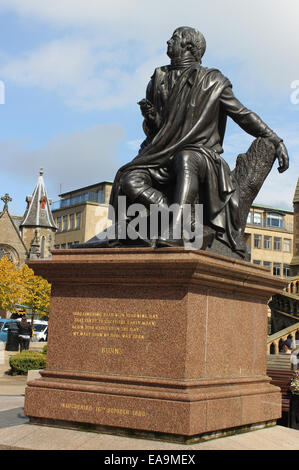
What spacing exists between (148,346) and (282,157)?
352cm

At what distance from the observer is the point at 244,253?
29.0 ft

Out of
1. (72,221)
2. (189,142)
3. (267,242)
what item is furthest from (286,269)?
(189,142)

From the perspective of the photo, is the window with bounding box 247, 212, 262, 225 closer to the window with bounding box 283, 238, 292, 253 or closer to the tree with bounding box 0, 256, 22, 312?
the window with bounding box 283, 238, 292, 253

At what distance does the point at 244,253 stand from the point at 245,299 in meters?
0.65

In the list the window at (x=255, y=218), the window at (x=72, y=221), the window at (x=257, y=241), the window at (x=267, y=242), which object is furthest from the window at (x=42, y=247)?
the window at (x=267, y=242)

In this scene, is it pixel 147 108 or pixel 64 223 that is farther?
pixel 64 223

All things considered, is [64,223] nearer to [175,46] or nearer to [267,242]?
[267,242]

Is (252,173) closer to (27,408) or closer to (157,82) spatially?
(157,82)

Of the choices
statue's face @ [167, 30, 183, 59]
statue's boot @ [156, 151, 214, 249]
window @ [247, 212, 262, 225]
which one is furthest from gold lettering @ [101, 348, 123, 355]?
window @ [247, 212, 262, 225]

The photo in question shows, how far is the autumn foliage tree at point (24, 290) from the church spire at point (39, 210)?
29.4 metres

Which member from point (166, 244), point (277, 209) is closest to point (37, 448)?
point (166, 244)

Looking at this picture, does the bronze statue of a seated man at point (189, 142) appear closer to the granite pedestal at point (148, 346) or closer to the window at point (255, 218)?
the granite pedestal at point (148, 346)

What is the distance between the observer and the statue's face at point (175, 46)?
9.41 meters

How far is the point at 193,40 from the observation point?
9430 millimetres
